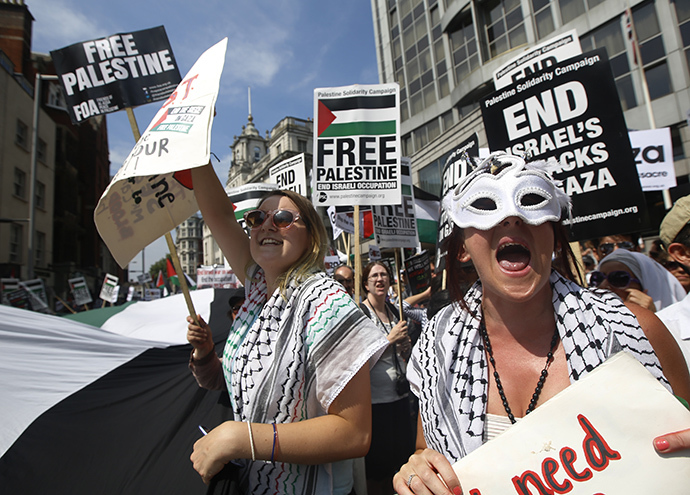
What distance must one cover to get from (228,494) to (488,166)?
58.9 inches

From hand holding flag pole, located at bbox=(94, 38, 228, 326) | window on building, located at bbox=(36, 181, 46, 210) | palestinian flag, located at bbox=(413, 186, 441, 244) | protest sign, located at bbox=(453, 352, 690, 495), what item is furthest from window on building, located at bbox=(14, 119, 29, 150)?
protest sign, located at bbox=(453, 352, 690, 495)

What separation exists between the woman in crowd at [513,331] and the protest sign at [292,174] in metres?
4.74

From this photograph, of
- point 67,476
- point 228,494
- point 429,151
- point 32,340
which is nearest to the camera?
point 228,494

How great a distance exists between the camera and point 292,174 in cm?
628

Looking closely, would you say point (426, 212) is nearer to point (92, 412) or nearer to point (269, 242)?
point (269, 242)

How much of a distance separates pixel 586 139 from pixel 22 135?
1086 inches

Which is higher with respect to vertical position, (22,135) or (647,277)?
(22,135)

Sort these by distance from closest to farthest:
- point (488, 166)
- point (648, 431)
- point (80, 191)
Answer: point (648, 431), point (488, 166), point (80, 191)

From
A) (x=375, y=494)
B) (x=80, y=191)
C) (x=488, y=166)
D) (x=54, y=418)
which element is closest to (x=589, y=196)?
(x=488, y=166)

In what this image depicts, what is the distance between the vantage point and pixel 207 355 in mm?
2023

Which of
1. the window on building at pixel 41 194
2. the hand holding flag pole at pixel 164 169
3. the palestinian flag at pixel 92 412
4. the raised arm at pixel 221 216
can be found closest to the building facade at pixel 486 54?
the raised arm at pixel 221 216

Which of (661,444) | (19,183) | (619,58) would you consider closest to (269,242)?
(661,444)

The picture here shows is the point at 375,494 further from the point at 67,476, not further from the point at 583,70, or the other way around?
the point at 583,70

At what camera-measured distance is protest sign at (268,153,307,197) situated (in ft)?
19.9
